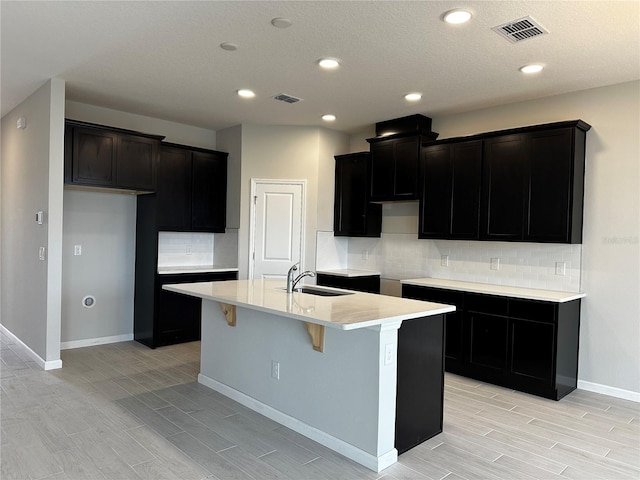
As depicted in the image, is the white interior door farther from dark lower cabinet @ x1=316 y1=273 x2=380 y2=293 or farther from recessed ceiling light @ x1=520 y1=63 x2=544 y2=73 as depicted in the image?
recessed ceiling light @ x1=520 y1=63 x2=544 y2=73

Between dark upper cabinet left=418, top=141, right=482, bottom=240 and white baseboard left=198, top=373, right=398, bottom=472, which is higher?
dark upper cabinet left=418, top=141, right=482, bottom=240

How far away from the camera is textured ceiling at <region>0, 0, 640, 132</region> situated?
2.84 m

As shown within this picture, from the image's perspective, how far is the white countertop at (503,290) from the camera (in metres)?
3.87

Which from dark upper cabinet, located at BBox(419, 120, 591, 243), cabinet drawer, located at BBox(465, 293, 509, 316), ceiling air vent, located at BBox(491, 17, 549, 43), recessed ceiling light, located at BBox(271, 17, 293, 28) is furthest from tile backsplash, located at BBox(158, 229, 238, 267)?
ceiling air vent, located at BBox(491, 17, 549, 43)

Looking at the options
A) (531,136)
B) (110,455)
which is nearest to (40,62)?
(110,455)

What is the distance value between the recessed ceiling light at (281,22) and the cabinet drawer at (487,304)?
9.39ft

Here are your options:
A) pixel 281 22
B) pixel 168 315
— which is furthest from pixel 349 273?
pixel 281 22

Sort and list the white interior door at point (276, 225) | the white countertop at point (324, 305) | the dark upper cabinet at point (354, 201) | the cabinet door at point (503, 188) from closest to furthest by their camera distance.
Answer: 1. the white countertop at point (324, 305)
2. the cabinet door at point (503, 188)
3. the dark upper cabinet at point (354, 201)
4. the white interior door at point (276, 225)

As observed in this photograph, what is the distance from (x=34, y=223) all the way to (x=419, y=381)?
4064mm

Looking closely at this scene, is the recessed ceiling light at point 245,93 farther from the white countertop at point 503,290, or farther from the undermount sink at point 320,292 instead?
the white countertop at point 503,290

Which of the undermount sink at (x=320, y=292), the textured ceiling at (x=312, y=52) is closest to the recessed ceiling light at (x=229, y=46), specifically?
the textured ceiling at (x=312, y=52)

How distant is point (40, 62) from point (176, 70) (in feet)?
3.62

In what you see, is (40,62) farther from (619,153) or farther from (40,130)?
(619,153)

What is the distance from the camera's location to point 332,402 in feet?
9.49
